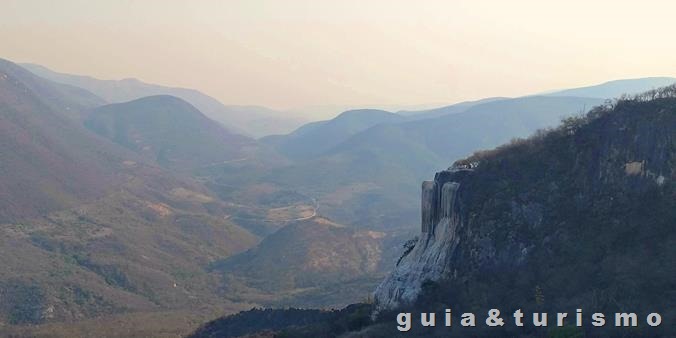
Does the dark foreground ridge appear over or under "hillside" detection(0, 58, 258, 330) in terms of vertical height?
over

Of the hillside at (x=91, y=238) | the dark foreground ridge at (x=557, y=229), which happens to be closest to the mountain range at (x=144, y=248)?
the hillside at (x=91, y=238)

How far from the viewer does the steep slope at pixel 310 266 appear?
105 meters

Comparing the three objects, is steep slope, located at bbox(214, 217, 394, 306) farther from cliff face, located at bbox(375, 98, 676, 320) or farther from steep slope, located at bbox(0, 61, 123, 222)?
cliff face, located at bbox(375, 98, 676, 320)

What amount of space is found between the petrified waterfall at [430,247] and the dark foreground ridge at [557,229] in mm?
91

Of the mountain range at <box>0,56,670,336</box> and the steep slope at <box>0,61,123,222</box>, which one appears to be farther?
the steep slope at <box>0,61,123,222</box>

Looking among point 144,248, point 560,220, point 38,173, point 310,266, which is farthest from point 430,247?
point 38,173

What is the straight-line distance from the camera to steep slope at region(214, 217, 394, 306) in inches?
4117

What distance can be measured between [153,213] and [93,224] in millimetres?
18792

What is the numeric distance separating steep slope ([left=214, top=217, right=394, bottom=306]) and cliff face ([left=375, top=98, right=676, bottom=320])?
Result: 4640 centimetres

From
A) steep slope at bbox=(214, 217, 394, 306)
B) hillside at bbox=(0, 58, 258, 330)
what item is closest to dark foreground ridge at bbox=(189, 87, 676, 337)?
steep slope at bbox=(214, 217, 394, 306)

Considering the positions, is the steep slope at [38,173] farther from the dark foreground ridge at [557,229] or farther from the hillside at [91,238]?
the dark foreground ridge at [557,229]

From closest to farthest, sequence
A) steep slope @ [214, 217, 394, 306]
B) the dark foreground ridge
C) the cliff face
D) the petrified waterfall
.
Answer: the dark foreground ridge → the cliff face → the petrified waterfall → steep slope @ [214, 217, 394, 306]

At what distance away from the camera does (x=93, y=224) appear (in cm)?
14575

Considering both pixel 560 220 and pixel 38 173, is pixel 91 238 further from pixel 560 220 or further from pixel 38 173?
pixel 560 220
